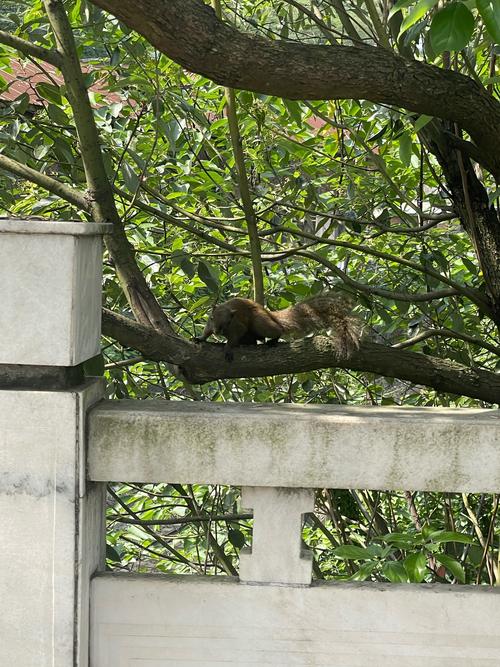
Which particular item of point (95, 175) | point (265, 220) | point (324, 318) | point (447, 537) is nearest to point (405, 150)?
point (324, 318)

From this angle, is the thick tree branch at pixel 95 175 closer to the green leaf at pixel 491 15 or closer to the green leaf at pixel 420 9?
the green leaf at pixel 420 9

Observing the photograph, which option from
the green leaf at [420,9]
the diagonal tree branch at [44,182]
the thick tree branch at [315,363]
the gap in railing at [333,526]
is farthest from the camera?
the gap in railing at [333,526]

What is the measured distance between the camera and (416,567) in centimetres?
186

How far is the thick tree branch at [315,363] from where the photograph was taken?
248cm

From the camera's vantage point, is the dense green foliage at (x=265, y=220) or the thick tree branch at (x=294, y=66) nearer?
the thick tree branch at (x=294, y=66)

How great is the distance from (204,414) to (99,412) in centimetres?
21

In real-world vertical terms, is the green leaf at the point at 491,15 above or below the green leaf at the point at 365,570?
above

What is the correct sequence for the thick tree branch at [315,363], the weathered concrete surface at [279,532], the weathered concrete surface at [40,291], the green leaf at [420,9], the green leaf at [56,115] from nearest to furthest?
the green leaf at [420,9], the weathered concrete surface at [40,291], the weathered concrete surface at [279,532], the thick tree branch at [315,363], the green leaf at [56,115]

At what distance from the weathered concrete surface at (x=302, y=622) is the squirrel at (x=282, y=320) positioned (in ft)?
3.34

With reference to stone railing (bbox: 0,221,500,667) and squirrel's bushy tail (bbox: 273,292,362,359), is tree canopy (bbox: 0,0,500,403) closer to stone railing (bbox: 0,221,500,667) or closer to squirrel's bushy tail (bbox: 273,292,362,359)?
squirrel's bushy tail (bbox: 273,292,362,359)

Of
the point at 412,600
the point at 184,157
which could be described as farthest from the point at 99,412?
the point at 184,157

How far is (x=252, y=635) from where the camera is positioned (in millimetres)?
1854

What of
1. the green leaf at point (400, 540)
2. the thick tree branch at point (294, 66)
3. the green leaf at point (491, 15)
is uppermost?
the thick tree branch at point (294, 66)

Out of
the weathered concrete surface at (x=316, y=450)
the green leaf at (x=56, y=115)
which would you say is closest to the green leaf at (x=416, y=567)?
the weathered concrete surface at (x=316, y=450)
